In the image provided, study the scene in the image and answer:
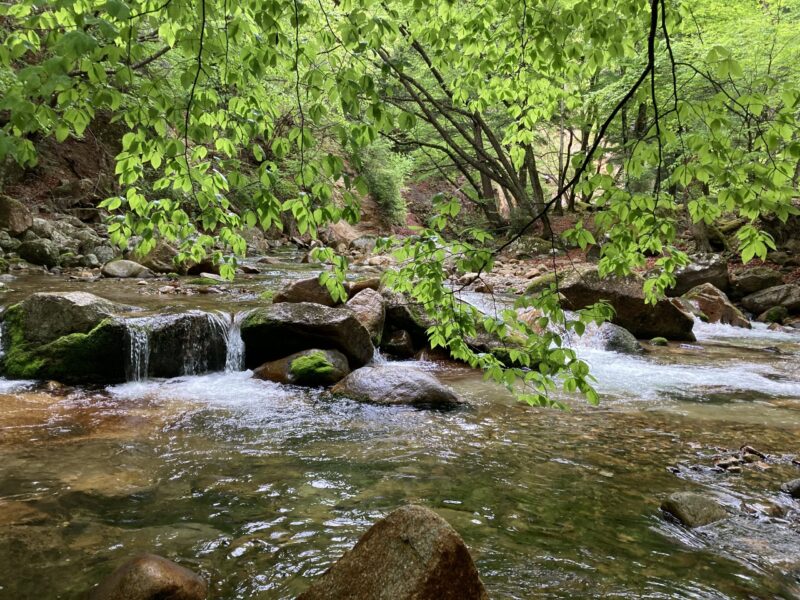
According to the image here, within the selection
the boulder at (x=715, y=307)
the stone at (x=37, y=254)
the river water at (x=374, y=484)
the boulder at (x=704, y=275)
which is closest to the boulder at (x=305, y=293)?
the river water at (x=374, y=484)

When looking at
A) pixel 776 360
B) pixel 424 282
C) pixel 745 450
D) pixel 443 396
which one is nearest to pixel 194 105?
pixel 424 282

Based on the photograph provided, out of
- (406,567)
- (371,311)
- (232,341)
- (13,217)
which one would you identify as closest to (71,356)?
(232,341)

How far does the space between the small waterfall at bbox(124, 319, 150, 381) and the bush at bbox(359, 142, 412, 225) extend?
19840 mm

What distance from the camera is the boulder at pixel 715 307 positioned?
45.6ft

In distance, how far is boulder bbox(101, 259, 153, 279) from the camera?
47.2 ft

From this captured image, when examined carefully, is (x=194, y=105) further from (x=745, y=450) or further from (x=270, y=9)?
(x=745, y=450)

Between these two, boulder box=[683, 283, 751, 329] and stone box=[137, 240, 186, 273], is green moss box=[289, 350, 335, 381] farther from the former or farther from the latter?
boulder box=[683, 283, 751, 329]

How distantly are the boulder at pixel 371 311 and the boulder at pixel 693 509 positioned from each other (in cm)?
622

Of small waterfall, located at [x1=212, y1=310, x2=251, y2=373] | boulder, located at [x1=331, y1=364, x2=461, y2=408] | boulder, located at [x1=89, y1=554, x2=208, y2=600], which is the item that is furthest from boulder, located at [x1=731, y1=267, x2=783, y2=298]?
boulder, located at [x1=89, y1=554, x2=208, y2=600]

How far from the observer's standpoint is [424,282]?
319 centimetres

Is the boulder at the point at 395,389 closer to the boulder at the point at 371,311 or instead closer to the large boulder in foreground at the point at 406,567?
the boulder at the point at 371,311

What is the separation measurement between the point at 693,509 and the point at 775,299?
13896mm

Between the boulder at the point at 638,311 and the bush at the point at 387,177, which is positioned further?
the bush at the point at 387,177

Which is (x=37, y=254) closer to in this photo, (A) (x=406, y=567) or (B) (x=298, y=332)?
(B) (x=298, y=332)
